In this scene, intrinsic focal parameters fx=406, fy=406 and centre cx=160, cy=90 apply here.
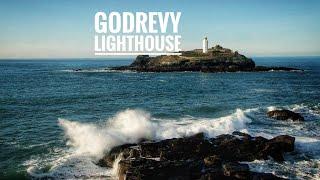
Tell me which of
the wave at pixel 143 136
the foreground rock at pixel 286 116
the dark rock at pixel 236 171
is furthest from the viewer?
the foreground rock at pixel 286 116

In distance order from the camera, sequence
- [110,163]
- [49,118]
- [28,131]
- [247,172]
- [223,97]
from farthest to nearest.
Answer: [223,97], [49,118], [28,131], [110,163], [247,172]

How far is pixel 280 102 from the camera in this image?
40594 millimetres

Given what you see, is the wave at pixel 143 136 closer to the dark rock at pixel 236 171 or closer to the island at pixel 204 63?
the dark rock at pixel 236 171

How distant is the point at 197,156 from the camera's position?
18.5 m

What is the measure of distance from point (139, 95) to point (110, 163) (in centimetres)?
2759

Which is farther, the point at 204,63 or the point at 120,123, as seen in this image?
the point at 204,63

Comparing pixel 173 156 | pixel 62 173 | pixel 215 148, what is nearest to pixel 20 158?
pixel 62 173

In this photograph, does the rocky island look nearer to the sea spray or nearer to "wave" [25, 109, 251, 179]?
"wave" [25, 109, 251, 179]

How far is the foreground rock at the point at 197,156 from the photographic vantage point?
15.8 m

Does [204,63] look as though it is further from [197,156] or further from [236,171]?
[236,171]

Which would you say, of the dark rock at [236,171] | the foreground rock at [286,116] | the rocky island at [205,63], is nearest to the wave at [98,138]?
the foreground rock at [286,116]

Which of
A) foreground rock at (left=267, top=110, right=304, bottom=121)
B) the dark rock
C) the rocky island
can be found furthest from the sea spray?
the rocky island

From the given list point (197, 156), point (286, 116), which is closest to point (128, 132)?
point (197, 156)

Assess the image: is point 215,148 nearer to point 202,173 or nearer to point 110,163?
point 202,173
